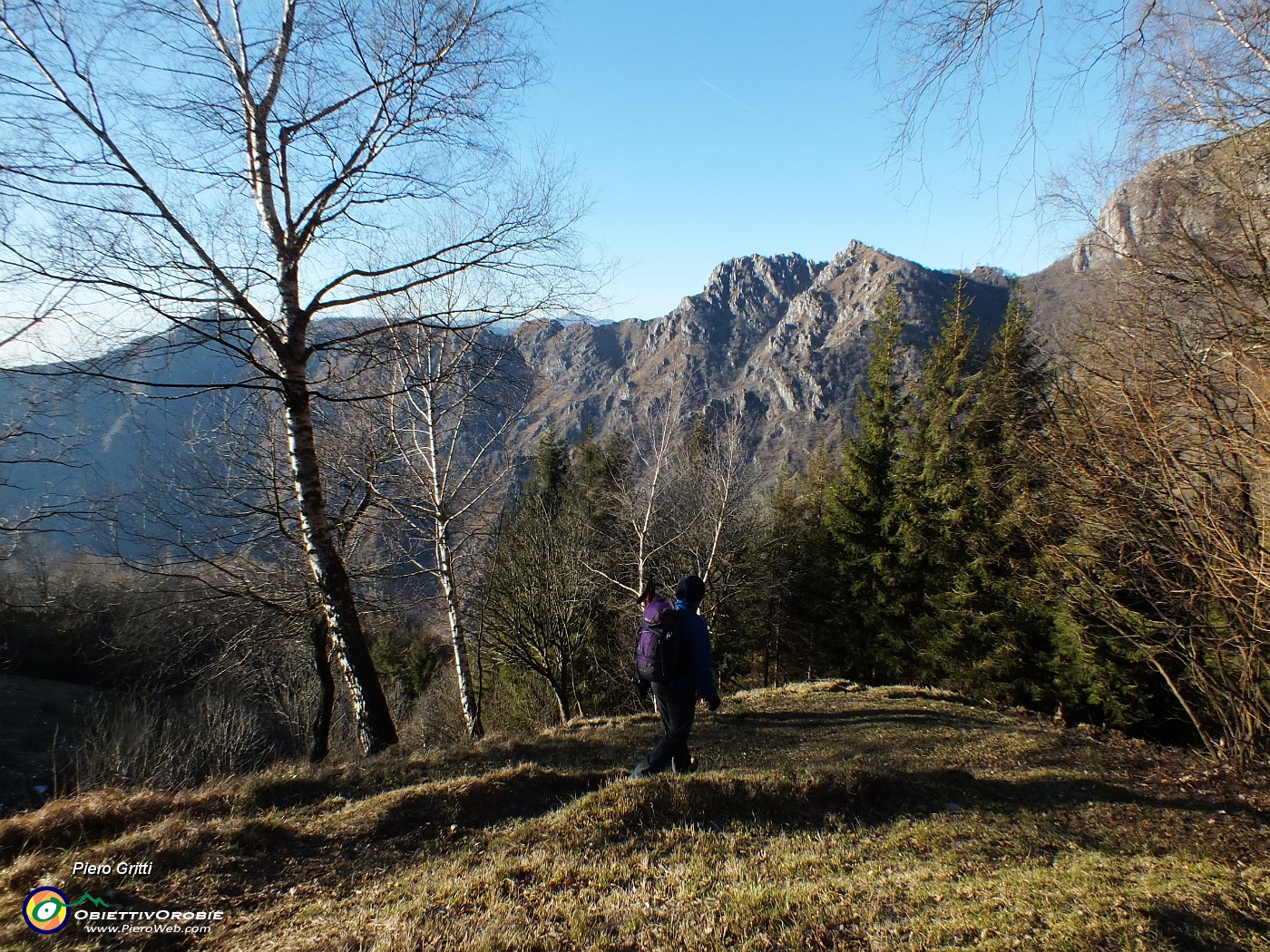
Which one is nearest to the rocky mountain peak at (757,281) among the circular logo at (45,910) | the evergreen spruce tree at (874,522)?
the evergreen spruce tree at (874,522)

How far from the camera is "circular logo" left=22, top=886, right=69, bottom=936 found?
2891mm

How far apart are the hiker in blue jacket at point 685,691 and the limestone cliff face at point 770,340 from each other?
76337 millimetres

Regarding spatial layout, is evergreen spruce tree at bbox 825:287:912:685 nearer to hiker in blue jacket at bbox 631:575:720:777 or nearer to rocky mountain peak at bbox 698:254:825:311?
hiker in blue jacket at bbox 631:575:720:777

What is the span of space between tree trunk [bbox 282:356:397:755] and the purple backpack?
307 centimetres

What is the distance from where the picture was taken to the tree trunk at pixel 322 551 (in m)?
6.33

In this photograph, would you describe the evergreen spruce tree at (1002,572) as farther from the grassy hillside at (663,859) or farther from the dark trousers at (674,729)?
the dark trousers at (674,729)

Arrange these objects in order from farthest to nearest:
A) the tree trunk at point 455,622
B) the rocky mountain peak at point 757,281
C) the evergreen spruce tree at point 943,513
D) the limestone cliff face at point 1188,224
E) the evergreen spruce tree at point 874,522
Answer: the rocky mountain peak at point 757,281, the evergreen spruce tree at point 874,522, the evergreen spruce tree at point 943,513, the tree trunk at point 455,622, the limestone cliff face at point 1188,224

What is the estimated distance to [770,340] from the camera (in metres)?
132

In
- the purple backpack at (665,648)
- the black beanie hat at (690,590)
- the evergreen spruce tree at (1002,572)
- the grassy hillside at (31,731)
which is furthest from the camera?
the evergreen spruce tree at (1002,572)

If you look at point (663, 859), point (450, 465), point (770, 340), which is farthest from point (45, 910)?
point (770, 340)

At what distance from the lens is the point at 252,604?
8.61 meters

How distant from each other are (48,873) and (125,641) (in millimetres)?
6837

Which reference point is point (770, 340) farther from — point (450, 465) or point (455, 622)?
point (455, 622)

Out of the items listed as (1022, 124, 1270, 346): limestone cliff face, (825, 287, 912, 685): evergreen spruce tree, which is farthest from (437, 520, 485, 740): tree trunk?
(825, 287, 912, 685): evergreen spruce tree
